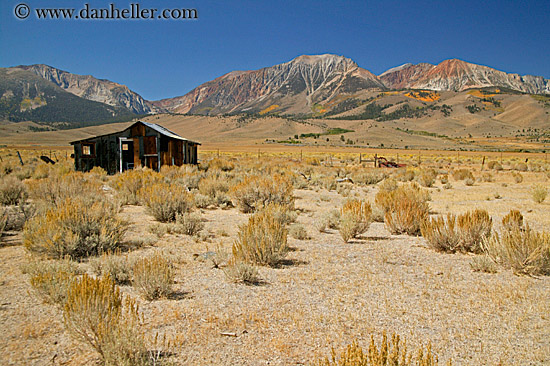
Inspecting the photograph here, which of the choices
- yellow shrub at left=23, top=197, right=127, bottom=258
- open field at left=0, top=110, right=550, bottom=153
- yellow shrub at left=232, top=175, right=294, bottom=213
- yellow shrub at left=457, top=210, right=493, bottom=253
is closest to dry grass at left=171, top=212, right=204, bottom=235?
yellow shrub at left=23, top=197, right=127, bottom=258

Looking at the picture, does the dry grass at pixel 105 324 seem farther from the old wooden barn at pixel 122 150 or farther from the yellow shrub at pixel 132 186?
the old wooden barn at pixel 122 150

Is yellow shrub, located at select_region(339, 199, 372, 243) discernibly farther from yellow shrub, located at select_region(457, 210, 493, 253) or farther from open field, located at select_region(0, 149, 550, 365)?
yellow shrub, located at select_region(457, 210, 493, 253)

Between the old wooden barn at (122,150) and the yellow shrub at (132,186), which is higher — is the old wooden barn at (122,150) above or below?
above

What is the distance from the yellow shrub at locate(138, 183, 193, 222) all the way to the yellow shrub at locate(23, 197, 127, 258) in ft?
6.94

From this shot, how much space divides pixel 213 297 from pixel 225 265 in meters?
1.29

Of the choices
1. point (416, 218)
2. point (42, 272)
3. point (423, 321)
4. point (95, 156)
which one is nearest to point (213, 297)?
point (42, 272)

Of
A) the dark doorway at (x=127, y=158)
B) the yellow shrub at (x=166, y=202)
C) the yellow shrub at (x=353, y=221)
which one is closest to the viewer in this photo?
the yellow shrub at (x=353, y=221)

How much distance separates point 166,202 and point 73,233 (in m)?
3.23

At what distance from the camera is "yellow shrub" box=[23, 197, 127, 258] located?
19.4ft

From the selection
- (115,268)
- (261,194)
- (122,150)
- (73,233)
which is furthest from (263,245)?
(122,150)

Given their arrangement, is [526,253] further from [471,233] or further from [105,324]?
[105,324]

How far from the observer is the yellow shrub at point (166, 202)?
9.46 m

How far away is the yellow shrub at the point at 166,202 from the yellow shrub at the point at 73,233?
2.12 meters

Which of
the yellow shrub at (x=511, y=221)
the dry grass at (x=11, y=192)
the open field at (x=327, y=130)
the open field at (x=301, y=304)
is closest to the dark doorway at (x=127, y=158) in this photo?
the dry grass at (x=11, y=192)
